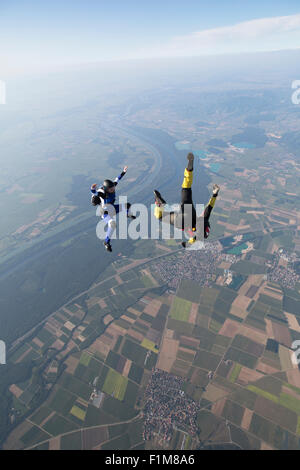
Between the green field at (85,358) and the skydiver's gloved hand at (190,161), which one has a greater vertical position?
the skydiver's gloved hand at (190,161)

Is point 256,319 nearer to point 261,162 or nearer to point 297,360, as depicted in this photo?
point 297,360

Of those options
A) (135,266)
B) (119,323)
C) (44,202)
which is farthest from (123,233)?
(44,202)

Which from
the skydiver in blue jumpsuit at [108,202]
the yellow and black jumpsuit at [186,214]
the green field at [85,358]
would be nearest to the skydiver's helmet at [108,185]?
the skydiver in blue jumpsuit at [108,202]

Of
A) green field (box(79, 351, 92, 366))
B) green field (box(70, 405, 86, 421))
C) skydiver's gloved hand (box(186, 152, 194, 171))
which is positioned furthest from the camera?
green field (box(79, 351, 92, 366))

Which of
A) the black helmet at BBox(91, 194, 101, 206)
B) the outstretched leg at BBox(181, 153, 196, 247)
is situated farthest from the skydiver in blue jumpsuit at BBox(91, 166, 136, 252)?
the outstretched leg at BBox(181, 153, 196, 247)

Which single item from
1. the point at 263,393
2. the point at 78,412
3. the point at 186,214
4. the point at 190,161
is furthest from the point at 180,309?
the point at 190,161

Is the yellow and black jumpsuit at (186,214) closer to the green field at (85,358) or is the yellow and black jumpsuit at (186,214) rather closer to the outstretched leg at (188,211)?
the outstretched leg at (188,211)

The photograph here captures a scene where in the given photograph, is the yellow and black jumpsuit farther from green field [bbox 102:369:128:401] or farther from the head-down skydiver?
green field [bbox 102:369:128:401]

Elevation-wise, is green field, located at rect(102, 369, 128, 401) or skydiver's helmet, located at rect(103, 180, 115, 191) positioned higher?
skydiver's helmet, located at rect(103, 180, 115, 191)
